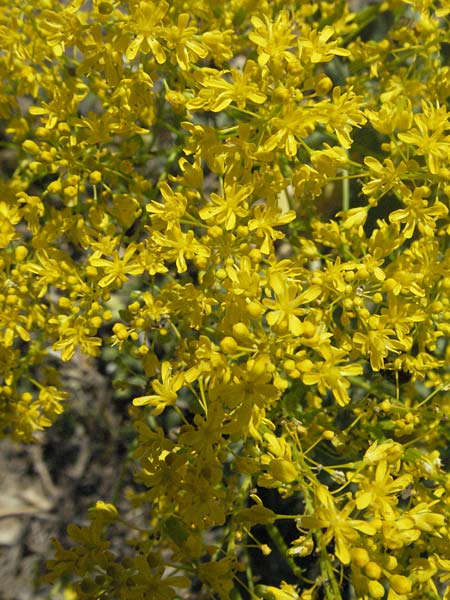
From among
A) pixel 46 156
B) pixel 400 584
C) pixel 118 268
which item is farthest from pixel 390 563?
pixel 46 156

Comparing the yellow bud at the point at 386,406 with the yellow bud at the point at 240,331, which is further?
the yellow bud at the point at 386,406

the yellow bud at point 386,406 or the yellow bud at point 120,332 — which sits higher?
the yellow bud at point 120,332

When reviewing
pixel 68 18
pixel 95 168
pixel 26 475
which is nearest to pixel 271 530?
pixel 95 168

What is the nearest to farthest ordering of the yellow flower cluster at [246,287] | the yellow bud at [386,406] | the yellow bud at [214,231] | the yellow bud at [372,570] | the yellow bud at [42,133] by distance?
the yellow bud at [372,570]
the yellow flower cluster at [246,287]
the yellow bud at [214,231]
the yellow bud at [386,406]
the yellow bud at [42,133]

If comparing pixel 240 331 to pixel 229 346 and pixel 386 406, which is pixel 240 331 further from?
pixel 386 406

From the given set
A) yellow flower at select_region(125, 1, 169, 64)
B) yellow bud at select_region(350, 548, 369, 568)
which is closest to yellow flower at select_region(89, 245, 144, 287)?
yellow flower at select_region(125, 1, 169, 64)

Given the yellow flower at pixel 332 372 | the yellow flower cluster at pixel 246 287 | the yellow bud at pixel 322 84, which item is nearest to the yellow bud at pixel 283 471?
the yellow flower cluster at pixel 246 287

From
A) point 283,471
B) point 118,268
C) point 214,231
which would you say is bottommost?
point 283,471

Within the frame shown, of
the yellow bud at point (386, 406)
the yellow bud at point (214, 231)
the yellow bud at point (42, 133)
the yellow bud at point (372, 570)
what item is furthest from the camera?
the yellow bud at point (42, 133)

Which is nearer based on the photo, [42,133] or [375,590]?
[375,590]

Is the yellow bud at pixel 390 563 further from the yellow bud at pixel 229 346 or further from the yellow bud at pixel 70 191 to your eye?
the yellow bud at pixel 70 191

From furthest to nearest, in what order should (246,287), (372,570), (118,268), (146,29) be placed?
(118,268), (146,29), (246,287), (372,570)

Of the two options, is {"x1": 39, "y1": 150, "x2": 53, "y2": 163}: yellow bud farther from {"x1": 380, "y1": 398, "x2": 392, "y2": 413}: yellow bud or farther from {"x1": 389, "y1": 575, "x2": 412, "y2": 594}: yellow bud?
{"x1": 389, "y1": 575, "x2": 412, "y2": 594}: yellow bud

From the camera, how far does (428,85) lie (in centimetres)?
203
